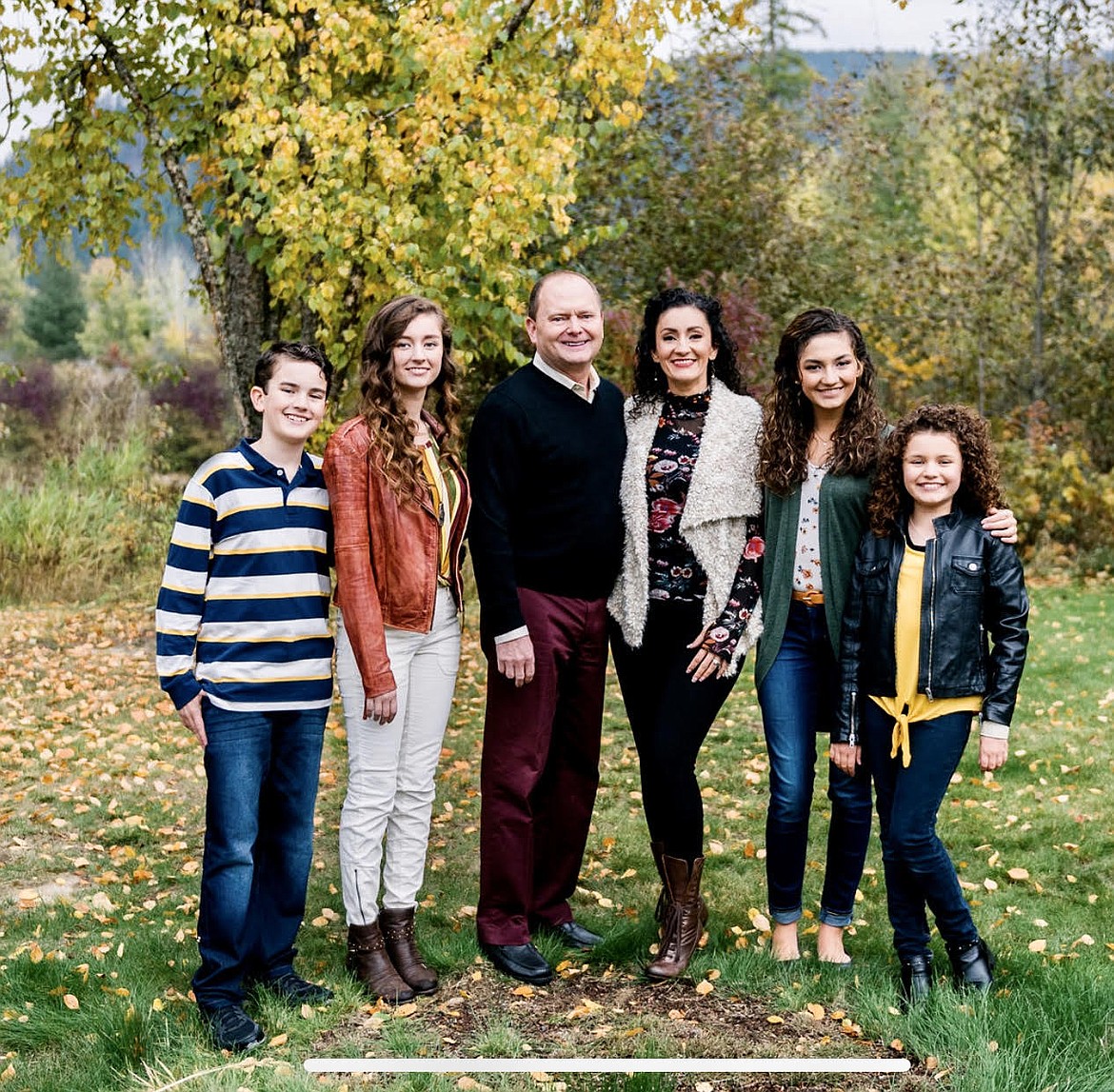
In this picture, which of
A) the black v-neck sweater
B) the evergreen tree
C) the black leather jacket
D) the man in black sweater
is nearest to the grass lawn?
the man in black sweater

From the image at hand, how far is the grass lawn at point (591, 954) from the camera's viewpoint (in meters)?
3.22

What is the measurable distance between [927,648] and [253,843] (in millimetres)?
1938

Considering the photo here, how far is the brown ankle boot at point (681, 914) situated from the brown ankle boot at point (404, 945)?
2.28ft

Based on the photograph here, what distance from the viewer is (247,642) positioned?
3.33m

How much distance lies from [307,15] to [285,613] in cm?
549

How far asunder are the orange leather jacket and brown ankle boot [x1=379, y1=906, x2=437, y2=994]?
0.75 metres

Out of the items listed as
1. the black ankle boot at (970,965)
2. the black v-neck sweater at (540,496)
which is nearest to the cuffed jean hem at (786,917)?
the black ankle boot at (970,965)

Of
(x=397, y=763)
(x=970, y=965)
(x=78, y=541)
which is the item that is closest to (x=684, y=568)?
(x=397, y=763)

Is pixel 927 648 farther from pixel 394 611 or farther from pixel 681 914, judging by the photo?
pixel 394 611

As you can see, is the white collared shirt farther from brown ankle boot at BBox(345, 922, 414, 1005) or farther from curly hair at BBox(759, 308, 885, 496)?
brown ankle boot at BBox(345, 922, 414, 1005)

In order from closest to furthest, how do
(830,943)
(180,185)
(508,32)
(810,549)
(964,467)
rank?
(964,467) < (810,549) < (830,943) < (508,32) < (180,185)

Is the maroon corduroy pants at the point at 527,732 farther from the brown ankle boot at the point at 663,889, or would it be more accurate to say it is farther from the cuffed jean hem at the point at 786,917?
the cuffed jean hem at the point at 786,917

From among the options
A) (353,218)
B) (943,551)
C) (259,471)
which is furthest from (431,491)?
(353,218)

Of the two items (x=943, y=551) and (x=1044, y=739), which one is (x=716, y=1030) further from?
(x=1044, y=739)
